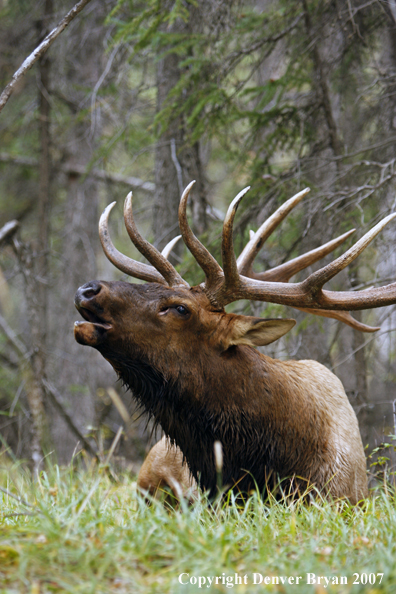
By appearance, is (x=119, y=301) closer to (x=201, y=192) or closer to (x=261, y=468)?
(x=261, y=468)

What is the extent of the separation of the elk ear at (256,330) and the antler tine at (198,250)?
13.5 inches

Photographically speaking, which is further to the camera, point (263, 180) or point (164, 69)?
point (164, 69)

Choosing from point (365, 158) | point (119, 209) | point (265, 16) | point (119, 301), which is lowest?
point (119, 301)

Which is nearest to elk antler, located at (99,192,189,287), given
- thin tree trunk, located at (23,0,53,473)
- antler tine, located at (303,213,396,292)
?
antler tine, located at (303,213,396,292)

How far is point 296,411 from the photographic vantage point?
4.08m

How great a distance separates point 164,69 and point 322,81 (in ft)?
6.08

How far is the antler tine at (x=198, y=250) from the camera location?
157 inches

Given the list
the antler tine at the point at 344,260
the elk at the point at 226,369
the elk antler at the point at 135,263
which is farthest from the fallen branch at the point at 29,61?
the antler tine at the point at 344,260

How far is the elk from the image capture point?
3.79m

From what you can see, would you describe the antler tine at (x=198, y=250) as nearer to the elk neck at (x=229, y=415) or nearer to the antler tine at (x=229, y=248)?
the antler tine at (x=229, y=248)

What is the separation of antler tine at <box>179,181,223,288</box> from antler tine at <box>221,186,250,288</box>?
0.38ft

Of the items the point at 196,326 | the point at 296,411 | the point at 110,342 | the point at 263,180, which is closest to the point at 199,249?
the point at 196,326

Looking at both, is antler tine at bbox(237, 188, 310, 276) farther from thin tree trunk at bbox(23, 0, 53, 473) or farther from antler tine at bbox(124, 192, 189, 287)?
thin tree trunk at bbox(23, 0, 53, 473)

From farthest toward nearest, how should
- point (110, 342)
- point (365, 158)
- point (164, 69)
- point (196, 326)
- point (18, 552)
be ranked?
point (164, 69), point (365, 158), point (196, 326), point (110, 342), point (18, 552)
